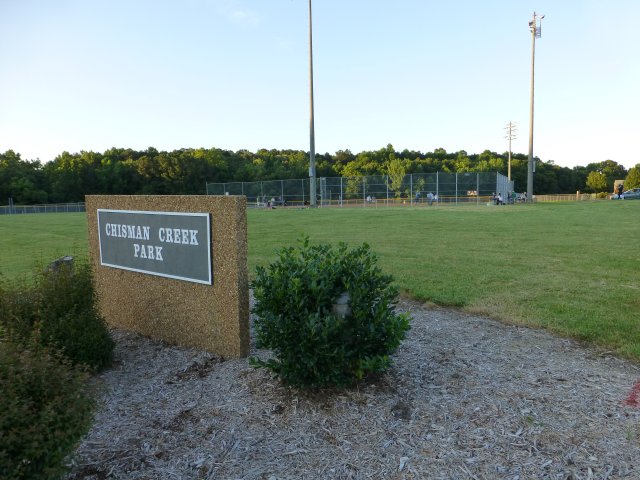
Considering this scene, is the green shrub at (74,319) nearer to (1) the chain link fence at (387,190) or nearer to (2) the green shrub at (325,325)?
(2) the green shrub at (325,325)

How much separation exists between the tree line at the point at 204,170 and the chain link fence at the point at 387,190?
25769 mm

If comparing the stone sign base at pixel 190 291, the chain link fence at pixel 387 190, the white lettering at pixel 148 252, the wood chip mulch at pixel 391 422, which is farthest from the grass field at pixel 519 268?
the chain link fence at pixel 387 190

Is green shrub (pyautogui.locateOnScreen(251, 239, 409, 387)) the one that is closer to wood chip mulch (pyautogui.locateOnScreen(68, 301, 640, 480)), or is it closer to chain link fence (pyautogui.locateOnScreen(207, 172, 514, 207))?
wood chip mulch (pyautogui.locateOnScreen(68, 301, 640, 480))

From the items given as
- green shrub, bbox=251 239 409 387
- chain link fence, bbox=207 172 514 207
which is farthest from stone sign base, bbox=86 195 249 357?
chain link fence, bbox=207 172 514 207

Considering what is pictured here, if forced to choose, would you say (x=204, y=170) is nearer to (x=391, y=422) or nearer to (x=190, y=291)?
(x=190, y=291)

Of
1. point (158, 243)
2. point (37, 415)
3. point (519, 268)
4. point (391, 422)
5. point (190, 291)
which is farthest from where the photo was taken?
point (519, 268)

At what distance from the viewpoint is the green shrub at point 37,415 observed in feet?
6.88

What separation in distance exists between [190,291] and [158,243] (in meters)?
0.60

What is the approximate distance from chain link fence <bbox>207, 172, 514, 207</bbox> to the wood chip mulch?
39220mm

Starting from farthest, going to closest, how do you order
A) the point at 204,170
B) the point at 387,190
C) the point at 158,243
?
the point at 204,170
the point at 387,190
the point at 158,243

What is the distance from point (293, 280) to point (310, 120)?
33.7 m

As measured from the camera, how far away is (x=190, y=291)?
4582 mm

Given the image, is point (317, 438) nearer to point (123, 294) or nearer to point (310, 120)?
point (123, 294)

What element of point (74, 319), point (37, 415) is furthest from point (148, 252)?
point (37, 415)
